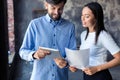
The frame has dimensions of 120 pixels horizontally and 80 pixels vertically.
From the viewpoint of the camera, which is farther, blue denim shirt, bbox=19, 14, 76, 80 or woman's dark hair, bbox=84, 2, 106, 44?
woman's dark hair, bbox=84, 2, 106, 44

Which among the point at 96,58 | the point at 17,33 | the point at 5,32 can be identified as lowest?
the point at 17,33

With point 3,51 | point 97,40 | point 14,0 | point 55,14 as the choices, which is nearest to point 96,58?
point 97,40

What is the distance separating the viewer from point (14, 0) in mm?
5164

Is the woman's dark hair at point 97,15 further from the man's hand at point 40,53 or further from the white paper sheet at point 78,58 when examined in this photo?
Result: the man's hand at point 40,53

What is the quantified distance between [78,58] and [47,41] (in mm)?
240

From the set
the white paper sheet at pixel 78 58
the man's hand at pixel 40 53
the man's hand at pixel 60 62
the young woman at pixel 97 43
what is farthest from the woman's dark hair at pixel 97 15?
the man's hand at pixel 40 53

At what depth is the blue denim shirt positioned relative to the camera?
6.08ft

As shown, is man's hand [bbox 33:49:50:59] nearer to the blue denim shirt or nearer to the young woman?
the blue denim shirt

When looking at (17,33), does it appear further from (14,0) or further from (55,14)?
(55,14)

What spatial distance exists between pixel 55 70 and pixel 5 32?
604mm

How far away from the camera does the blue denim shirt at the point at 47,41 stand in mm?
1854

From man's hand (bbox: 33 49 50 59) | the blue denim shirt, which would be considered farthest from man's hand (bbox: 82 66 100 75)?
man's hand (bbox: 33 49 50 59)

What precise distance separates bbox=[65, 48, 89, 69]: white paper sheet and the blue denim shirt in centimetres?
7

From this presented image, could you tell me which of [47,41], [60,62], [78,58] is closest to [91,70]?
[78,58]
